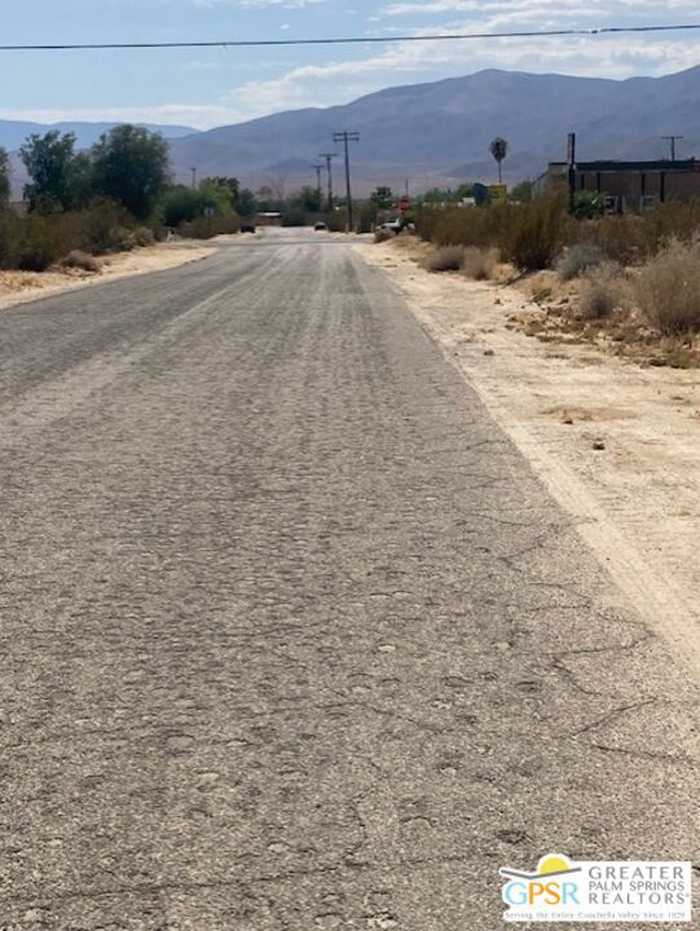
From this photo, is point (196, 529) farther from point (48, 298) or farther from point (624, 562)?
point (48, 298)

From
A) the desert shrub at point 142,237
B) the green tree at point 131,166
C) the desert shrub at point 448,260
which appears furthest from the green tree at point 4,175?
the desert shrub at point 448,260

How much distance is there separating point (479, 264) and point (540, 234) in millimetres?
3893

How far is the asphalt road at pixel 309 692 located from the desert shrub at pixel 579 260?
1913 cm

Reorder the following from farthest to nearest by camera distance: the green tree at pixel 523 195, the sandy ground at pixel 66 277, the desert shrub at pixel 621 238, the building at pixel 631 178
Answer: the building at pixel 631 178 < the green tree at pixel 523 195 < the sandy ground at pixel 66 277 < the desert shrub at pixel 621 238

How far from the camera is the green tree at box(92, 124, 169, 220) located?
109 m

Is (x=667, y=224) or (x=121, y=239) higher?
(x=667, y=224)

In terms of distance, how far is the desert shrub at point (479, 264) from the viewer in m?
38.7

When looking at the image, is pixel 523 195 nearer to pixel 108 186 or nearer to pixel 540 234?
pixel 540 234

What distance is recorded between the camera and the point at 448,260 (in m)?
45.2

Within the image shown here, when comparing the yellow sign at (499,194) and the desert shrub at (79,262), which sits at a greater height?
the yellow sign at (499,194)

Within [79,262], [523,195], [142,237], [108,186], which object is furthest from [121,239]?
[108,186]

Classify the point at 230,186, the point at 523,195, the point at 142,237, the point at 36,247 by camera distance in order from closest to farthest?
the point at 36,247 → the point at 523,195 → the point at 142,237 → the point at 230,186

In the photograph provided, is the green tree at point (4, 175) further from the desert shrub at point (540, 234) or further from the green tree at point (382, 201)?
the desert shrub at point (540, 234)

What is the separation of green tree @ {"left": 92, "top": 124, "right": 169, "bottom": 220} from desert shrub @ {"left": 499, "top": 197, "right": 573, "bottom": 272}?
75.7m
